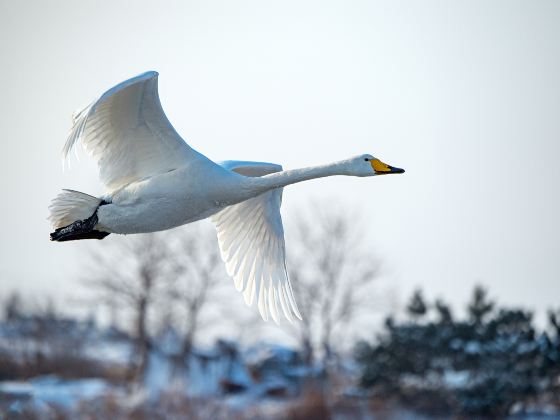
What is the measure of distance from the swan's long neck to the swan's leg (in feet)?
5.96

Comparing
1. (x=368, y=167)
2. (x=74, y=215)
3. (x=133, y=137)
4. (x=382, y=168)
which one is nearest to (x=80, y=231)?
(x=74, y=215)

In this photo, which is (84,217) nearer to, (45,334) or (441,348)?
(441,348)

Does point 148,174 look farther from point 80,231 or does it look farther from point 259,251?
point 259,251

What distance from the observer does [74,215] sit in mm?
10953

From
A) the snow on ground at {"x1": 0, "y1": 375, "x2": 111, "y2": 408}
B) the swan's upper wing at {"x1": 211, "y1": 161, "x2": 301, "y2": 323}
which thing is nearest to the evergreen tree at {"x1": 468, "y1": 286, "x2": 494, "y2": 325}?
the snow on ground at {"x1": 0, "y1": 375, "x2": 111, "y2": 408}

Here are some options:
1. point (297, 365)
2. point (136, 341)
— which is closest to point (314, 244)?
point (297, 365)

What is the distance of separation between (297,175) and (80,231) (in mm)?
2344

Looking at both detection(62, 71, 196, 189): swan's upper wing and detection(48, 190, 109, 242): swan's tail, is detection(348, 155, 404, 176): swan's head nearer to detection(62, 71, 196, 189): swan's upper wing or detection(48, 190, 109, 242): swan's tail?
detection(62, 71, 196, 189): swan's upper wing

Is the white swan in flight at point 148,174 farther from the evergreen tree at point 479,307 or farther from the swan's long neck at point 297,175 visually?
the evergreen tree at point 479,307

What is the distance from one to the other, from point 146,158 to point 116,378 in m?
23.0

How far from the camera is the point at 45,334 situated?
112 ft

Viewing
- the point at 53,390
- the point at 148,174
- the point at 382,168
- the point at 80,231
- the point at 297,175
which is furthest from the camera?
the point at 53,390

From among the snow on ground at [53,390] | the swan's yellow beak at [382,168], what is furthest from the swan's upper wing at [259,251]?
the snow on ground at [53,390]

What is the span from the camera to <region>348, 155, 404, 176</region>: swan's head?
10.4m
